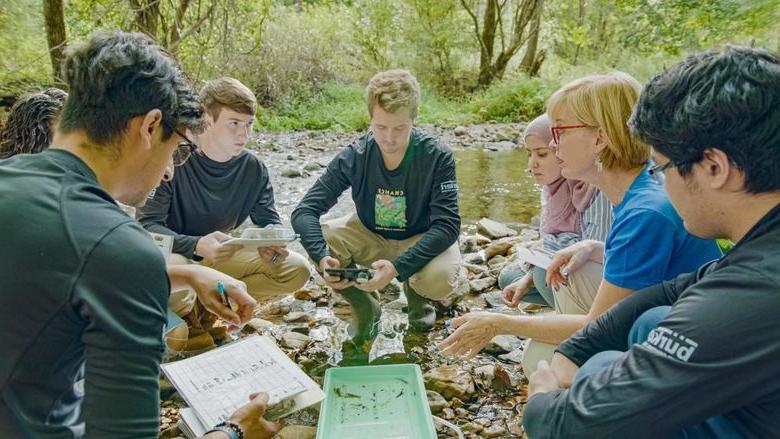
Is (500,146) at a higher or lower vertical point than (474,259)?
lower

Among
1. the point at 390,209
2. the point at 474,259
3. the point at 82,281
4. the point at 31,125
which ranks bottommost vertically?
the point at 474,259

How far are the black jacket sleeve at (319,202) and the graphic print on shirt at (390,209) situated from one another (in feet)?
0.71

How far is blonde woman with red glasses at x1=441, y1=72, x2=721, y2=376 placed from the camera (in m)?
1.61

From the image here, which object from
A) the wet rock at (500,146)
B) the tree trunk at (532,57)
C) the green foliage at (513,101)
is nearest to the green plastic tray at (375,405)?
the wet rock at (500,146)

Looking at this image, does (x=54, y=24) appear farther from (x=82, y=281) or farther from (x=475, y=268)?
(x=82, y=281)

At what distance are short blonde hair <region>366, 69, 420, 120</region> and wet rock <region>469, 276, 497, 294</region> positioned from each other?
3.80ft

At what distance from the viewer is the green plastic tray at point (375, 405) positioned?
188cm

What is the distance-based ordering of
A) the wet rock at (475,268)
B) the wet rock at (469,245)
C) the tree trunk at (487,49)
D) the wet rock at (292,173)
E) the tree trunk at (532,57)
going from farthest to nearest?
the tree trunk at (532,57), the tree trunk at (487,49), the wet rock at (292,173), the wet rock at (469,245), the wet rock at (475,268)

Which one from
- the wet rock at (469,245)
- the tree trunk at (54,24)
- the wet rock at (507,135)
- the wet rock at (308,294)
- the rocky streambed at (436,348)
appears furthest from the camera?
the wet rock at (507,135)

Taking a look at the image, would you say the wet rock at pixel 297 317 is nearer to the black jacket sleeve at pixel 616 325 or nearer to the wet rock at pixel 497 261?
the wet rock at pixel 497 261

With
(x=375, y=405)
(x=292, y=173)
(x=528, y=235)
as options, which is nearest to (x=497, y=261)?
(x=528, y=235)

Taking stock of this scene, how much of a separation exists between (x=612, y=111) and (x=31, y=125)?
5.94ft

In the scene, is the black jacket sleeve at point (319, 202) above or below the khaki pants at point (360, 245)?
above

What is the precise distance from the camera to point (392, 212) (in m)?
2.95
